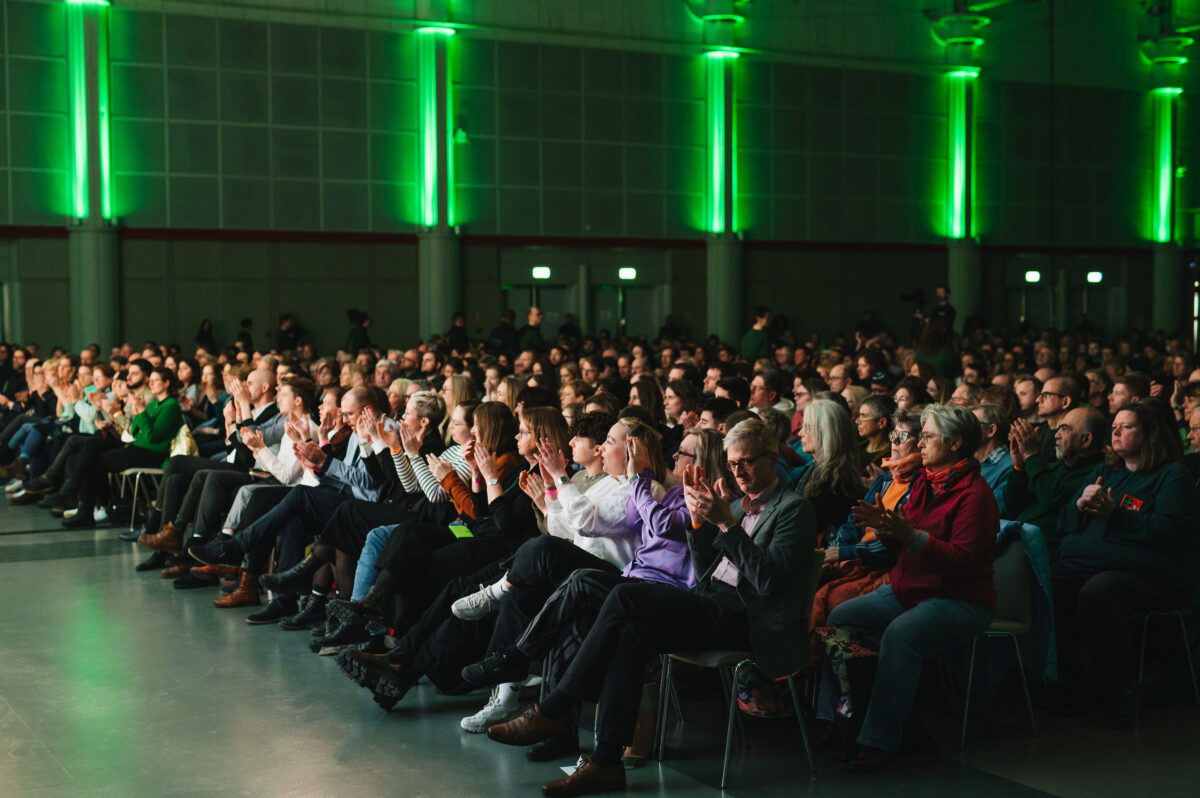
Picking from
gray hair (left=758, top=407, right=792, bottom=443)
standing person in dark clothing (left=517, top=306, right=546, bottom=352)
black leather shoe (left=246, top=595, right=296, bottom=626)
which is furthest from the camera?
standing person in dark clothing (left=517, top=306, right=546, bottom=352)

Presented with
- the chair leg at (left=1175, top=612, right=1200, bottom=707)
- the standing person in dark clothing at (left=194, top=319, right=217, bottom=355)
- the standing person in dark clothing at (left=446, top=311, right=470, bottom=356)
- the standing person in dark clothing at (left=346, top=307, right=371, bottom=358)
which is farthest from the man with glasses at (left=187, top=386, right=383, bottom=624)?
the standing person in dark clothing at (left=194, top=319, right=217, bottom=355)

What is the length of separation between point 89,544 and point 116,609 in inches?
94.8

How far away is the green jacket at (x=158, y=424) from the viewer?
33.4ft

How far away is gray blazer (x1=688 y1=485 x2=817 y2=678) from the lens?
4.54m

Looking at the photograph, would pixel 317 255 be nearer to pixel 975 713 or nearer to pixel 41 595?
pixel 41 595

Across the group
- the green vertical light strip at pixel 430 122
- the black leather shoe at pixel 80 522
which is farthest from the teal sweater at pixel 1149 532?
the green vertical light strip at pixel 430 122

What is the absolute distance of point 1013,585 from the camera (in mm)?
5074

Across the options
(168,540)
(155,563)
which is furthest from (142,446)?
(168,540)

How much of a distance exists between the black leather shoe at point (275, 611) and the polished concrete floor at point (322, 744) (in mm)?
401

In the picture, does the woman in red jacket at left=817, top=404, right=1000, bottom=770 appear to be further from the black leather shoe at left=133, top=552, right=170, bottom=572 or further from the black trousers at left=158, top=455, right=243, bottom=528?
the black leather shoe at left=133, top=552, right=170, bottom=572

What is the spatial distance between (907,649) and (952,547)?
15.8 inches

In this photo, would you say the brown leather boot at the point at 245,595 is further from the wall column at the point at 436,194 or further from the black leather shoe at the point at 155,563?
the wall column at the point at 436,194

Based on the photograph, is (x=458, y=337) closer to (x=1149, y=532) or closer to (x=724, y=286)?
(x=724, y=286)

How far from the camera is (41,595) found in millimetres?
7910
